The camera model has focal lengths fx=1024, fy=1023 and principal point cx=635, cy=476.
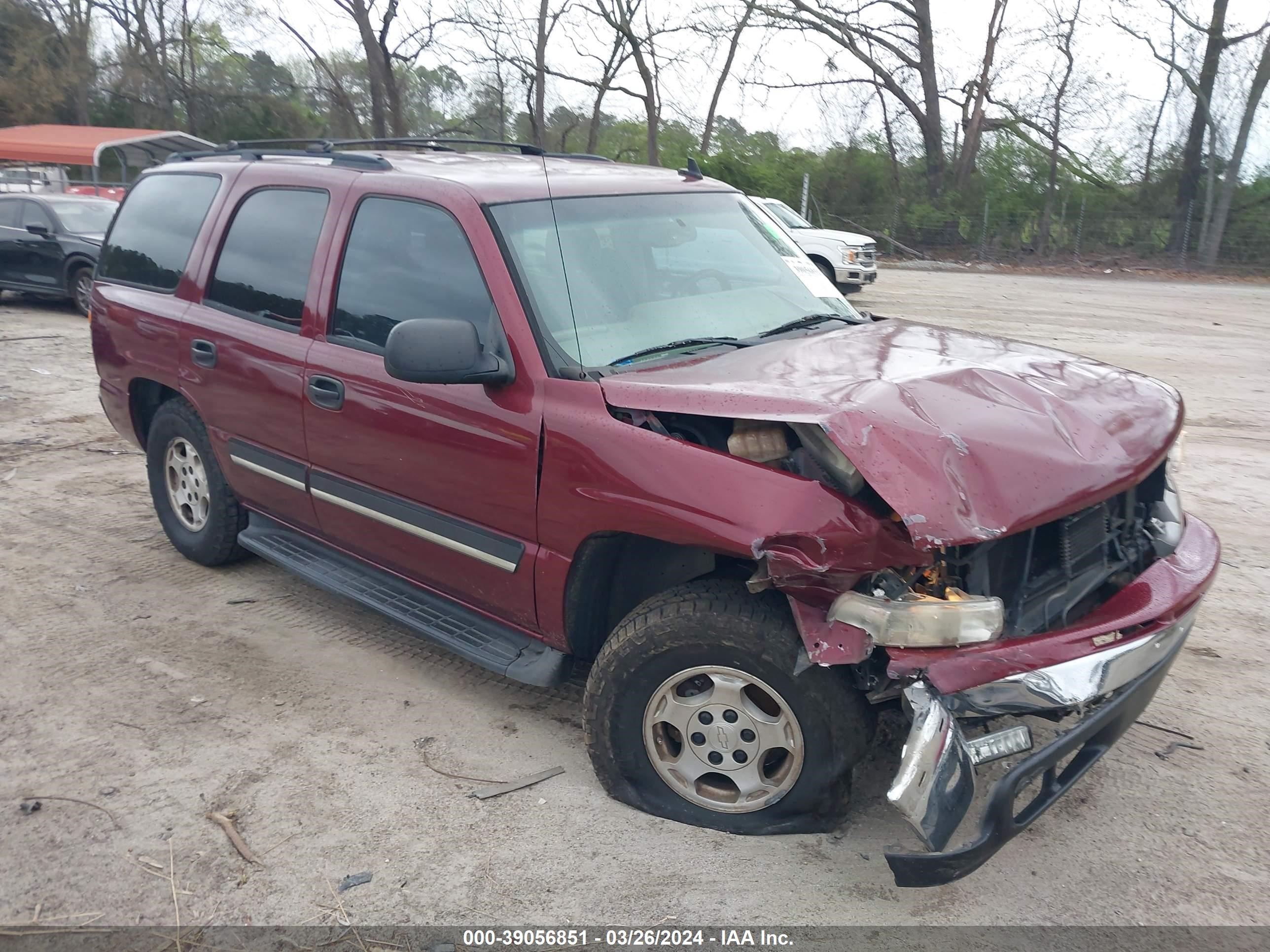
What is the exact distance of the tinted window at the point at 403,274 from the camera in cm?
350

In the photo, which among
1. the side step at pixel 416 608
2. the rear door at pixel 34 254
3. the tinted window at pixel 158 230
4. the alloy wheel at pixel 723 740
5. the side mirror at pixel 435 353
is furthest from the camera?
the rear door at pixel 34 254

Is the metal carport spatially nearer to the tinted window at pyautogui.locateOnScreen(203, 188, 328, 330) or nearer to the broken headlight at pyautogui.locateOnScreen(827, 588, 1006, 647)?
the tinted window at pyautogui.locateOnScreen(203, 188, 328, 330)

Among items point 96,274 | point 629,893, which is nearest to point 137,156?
point 96,274

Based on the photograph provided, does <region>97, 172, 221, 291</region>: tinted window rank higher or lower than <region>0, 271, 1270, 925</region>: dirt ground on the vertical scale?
higher

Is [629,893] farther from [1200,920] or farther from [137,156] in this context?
[137,156]

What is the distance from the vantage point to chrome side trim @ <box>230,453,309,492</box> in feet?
13.9

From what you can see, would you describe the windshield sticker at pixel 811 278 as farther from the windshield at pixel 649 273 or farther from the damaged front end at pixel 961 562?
the damaged front end at pixel 961 562

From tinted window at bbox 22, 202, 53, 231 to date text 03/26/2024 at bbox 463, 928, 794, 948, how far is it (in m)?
13.5

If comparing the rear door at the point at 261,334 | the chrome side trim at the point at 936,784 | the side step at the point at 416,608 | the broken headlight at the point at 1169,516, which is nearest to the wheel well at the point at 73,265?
the rear door at the point at 261,334

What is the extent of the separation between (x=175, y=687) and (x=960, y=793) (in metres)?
2.99

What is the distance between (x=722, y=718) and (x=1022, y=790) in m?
0.83

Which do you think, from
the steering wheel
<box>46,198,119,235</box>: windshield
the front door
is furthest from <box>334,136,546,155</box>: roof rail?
<box>46,198,119,235</box>: windshield

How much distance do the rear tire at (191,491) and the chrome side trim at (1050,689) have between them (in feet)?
11.7

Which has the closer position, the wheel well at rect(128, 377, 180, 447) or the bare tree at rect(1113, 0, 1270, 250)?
the wheel well at rect(128, 377, 180, 447)
